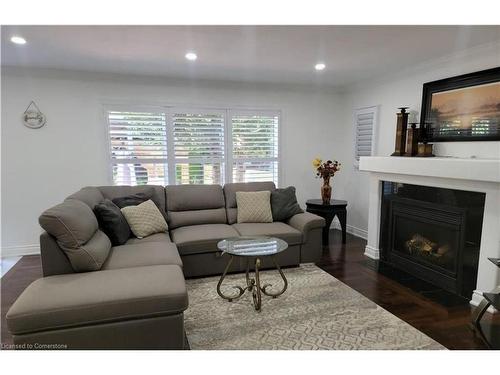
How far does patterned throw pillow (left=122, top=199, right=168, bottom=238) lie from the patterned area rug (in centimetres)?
75

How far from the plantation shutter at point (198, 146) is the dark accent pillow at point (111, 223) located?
1663mm

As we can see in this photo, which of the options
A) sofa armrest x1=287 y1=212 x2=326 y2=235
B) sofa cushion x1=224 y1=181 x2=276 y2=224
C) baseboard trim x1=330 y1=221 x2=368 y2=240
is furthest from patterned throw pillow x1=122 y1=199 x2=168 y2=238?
baseboard trim x1=330 y1=221 x2=368 y2=240

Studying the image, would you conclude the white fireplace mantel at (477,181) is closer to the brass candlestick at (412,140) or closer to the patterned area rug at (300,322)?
the brass candlestick at (412,140)

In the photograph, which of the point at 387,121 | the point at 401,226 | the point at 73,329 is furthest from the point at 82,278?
the point at 387,121

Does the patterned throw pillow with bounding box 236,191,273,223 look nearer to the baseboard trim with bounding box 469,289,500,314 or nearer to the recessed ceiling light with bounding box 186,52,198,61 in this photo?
the recessed ceiling light with bounding box 186,52,198,61

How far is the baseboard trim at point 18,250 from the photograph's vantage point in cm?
401

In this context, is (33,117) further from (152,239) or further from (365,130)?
(365,130)

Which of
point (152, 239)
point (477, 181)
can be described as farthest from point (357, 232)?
point (152, 239)

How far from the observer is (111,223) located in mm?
2895

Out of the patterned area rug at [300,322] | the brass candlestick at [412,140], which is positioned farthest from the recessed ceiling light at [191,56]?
the brass candlestick at [412,140]

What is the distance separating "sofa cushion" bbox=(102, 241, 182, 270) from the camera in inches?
97.3
